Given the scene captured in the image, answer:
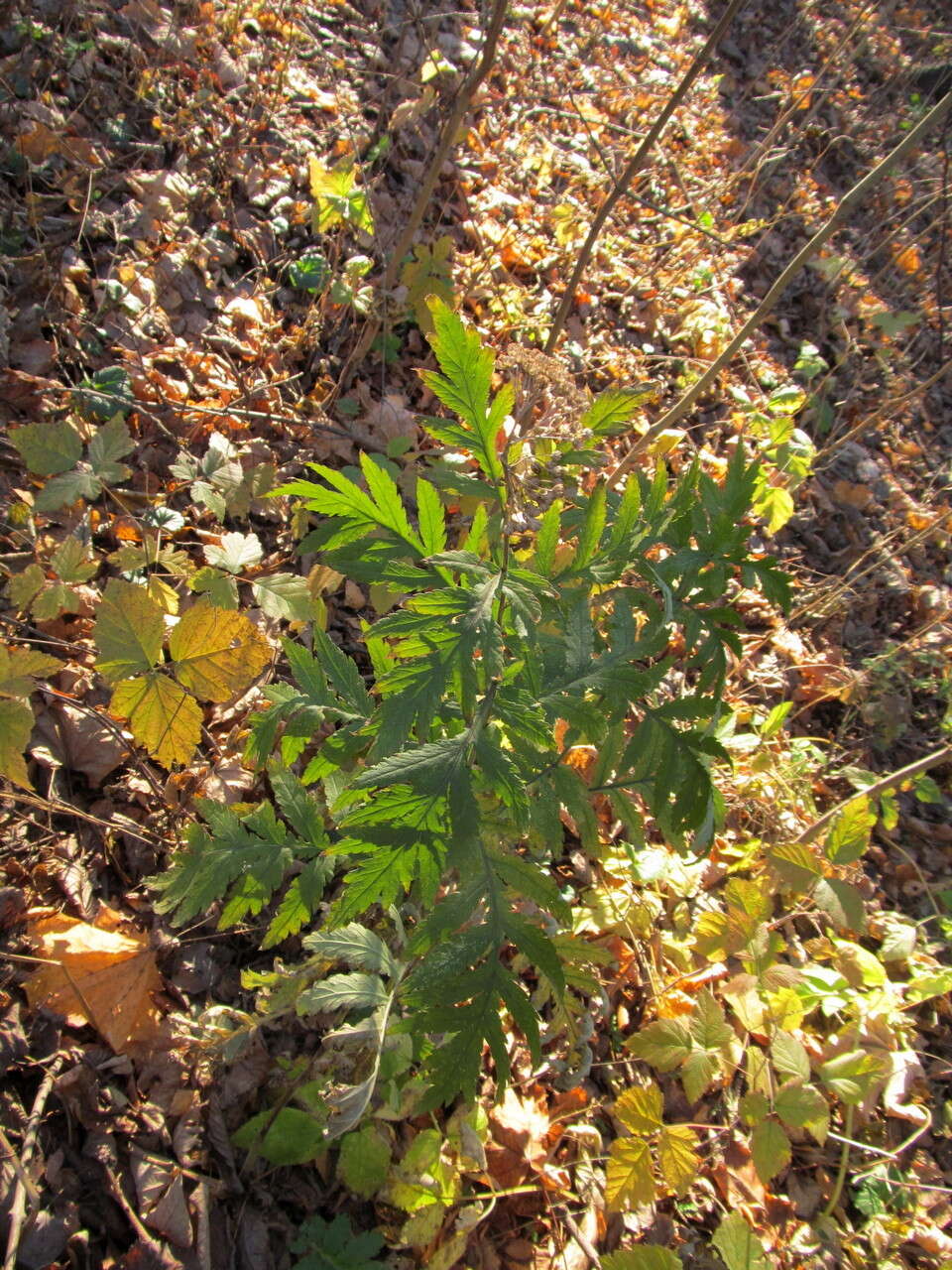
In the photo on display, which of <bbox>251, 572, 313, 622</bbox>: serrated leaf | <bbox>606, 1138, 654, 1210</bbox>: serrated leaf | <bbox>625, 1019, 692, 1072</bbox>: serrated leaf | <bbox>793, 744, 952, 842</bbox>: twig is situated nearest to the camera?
<bbox>606, 1138, 654, 1210</bbox>: serrated leaf

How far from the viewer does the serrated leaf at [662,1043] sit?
178 cm

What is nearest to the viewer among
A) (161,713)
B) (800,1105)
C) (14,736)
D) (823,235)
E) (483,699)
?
(483,699)

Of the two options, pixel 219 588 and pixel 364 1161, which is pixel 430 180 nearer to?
pixel 219 588

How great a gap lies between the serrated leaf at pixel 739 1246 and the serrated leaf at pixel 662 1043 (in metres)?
0.31

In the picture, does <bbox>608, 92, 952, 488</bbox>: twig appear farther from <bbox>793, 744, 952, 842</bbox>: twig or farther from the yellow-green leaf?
the yellow-green leaf

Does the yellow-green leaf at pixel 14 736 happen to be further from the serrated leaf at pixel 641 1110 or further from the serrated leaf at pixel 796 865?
the serrated leaf at pixel 796 865

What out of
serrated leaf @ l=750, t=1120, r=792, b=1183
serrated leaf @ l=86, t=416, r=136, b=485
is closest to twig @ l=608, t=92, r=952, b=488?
serrated leaf @ l=86, t=416, r=136, b=485

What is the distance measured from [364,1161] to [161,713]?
3.07ft

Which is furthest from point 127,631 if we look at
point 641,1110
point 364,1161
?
point 641,1110

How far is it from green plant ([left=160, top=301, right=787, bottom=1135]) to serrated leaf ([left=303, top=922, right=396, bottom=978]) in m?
0.04

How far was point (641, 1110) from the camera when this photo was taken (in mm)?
1635

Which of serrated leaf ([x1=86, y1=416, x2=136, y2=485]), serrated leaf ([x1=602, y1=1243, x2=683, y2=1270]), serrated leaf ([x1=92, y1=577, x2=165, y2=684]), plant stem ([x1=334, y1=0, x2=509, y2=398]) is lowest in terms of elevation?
serrated leaf ([x1=602, y1=1243, x2=683, y2=1270])

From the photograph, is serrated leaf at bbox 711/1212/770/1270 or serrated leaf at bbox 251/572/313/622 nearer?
serrated leaf at bbox 711/1212/770/1270

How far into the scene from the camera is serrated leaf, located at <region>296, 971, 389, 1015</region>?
54.8 inches
